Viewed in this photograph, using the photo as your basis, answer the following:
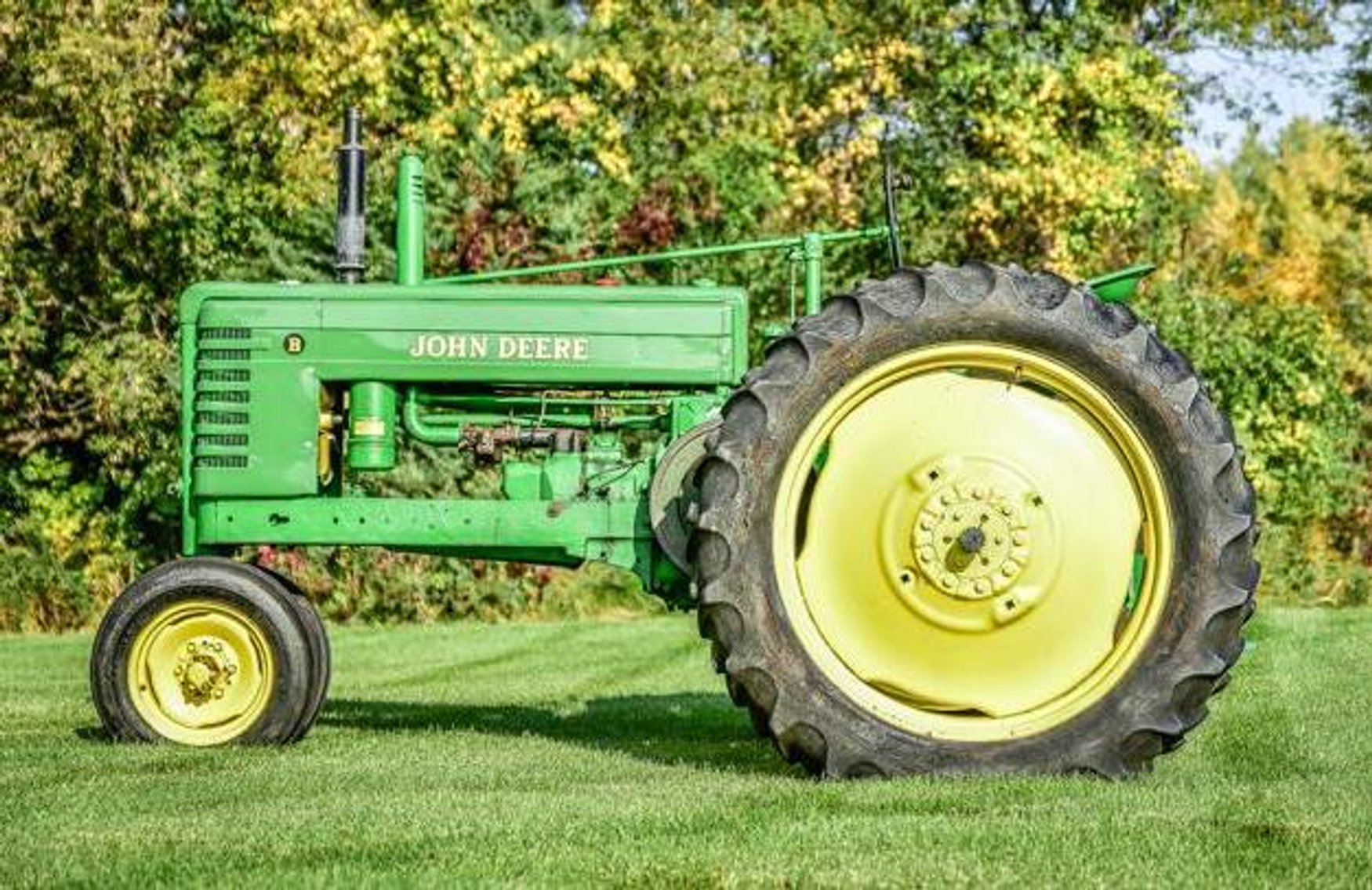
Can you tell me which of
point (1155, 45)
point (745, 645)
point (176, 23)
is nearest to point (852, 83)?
point (1155, 45)

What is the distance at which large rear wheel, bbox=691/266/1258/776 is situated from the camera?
628 centimetres

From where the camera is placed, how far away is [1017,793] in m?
5.82

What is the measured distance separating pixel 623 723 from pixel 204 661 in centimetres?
197

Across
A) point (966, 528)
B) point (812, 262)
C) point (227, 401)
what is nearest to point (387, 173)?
point (227, 401)

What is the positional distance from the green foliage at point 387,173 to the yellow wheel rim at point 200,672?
28.7 ft

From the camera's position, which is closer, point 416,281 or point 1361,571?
point 416,281

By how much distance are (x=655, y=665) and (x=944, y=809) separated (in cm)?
722

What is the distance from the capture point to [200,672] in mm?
7398

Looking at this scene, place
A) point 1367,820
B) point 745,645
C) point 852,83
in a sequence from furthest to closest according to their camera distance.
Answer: point 852,83
point 745,645
point 1367,820

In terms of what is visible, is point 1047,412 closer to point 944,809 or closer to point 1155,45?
point 944,809

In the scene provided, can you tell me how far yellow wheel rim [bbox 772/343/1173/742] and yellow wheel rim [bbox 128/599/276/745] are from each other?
2044mm

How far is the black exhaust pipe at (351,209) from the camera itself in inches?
312

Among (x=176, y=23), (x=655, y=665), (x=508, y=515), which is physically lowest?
(x=655, y=665)

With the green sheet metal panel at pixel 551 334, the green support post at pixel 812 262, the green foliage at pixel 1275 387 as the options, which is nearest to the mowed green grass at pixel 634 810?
the green sheet metal panel at pixel 551 334
